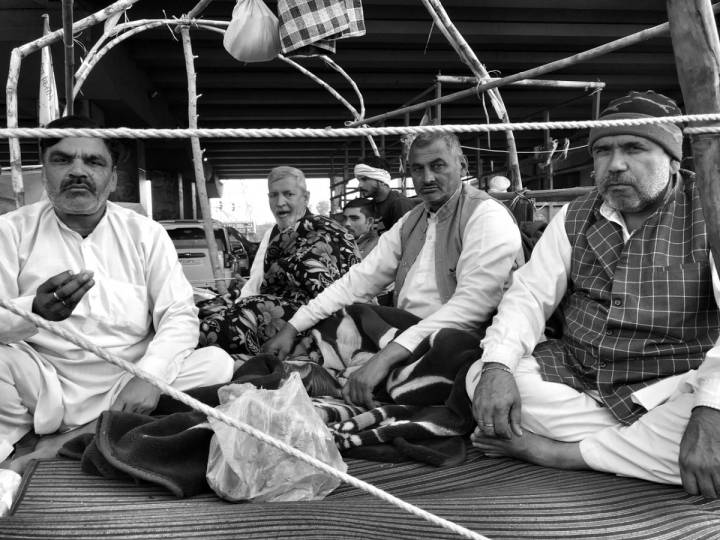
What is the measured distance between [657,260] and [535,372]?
50 centimetres

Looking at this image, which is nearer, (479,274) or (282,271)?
(479,274)

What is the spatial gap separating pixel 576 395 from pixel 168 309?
1431 millimetres

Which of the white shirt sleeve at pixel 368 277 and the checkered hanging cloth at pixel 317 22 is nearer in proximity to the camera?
the checkered hanging cloth at pixel 317 22

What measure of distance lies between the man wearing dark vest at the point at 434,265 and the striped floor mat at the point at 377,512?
2.68ft

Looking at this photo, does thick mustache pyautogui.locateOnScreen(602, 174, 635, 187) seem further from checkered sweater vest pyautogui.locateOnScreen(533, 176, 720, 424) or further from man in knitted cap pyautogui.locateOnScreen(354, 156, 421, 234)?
man in knitted cap pyautogui.locateOnScreen(354, 156, 421, 234)

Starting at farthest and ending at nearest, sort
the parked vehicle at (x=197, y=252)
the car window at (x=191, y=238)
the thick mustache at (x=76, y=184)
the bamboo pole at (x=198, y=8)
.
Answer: the car window at (x=191, y=238) → the parked vehicle at (x=197, y=252) → the bamboo pole at (x=198, y=8) → the thick mustache at (x=76, y=184)

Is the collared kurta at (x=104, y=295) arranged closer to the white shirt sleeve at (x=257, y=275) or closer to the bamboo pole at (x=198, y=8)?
the white shirt sleeve at (x=257, y=275)

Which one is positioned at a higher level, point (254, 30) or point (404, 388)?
point (254, 30)

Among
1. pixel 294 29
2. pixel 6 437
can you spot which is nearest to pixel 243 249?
pixel 294 29

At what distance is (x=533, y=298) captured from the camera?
2.12 metres

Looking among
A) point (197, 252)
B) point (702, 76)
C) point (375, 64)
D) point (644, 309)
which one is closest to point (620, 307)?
point (644, 309)

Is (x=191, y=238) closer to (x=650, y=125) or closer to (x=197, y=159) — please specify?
(x=197, y=159)

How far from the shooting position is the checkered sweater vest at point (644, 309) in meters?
1.78

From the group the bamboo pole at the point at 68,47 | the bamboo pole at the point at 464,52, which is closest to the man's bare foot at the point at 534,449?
the bamboo pole at the point at 464,52
